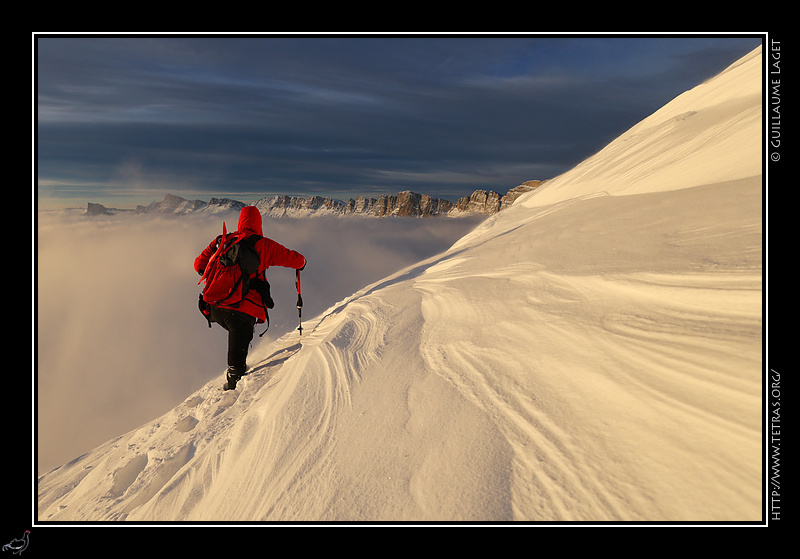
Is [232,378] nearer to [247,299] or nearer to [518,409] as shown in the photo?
[247,299]

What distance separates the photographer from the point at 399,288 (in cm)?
609

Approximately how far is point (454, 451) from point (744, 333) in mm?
2144

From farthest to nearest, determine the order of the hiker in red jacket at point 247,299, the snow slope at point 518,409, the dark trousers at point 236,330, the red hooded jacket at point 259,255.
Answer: the red hooded jacket at point 259,255
the hiker in red jacket at point 247,299
the dark trousers at point 236,330
the snow slope at point 518,409

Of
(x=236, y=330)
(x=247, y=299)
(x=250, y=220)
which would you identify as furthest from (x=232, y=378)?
(x=250, y=220)

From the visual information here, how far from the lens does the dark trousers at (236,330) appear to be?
16.2 ft

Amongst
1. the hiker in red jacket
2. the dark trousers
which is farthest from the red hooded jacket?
the dark trousers

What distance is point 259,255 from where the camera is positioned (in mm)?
5098

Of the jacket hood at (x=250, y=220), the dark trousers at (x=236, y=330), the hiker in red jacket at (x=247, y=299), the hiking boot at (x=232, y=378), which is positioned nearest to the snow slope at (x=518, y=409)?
the hiking boot at (x=232, y=378)

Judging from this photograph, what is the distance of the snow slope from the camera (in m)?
1.92

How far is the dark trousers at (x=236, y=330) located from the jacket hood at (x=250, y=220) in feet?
4.13

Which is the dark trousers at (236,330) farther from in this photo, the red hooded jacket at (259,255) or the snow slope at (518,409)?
the snow slope at (518,409)

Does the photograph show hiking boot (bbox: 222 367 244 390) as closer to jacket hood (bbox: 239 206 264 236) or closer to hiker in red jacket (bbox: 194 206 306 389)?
hiker in red jacket (bbox: 194 206 306 389)
